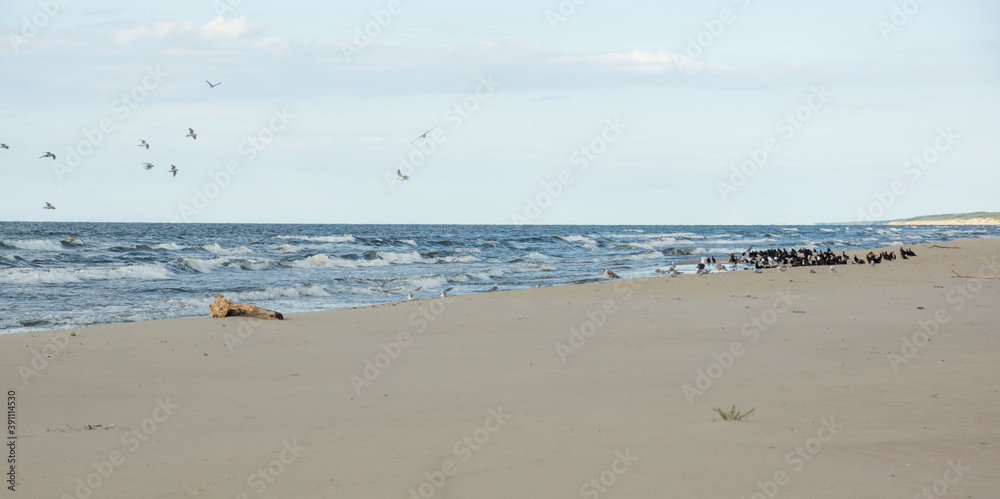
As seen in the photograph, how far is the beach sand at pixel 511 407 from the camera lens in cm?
426

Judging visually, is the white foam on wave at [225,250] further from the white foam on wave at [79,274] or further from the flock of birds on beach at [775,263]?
the flock of birds on beach at [775,263]

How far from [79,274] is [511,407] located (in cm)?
1946

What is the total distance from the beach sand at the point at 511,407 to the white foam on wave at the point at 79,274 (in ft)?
39.1

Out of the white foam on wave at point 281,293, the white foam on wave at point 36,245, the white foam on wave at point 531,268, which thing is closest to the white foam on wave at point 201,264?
the white foam on wave at point 281,293

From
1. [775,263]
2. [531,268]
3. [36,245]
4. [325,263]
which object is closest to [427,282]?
[531,268]

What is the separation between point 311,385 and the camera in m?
6.71

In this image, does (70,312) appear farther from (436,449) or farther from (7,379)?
(436,449)

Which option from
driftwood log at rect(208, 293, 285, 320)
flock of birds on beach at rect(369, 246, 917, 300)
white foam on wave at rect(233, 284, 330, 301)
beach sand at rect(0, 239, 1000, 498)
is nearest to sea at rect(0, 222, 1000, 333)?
white foam on wave at rect(233, 284, 330, 301)

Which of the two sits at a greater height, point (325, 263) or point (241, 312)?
point (325, 263)

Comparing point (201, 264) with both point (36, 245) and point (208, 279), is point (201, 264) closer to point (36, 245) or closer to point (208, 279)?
point (208, 279)

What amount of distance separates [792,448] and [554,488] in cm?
172

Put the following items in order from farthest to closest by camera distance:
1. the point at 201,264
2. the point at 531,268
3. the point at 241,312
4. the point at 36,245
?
1. the point at 36,245
2. the point at 531,268
3. the point at 201,264
4. the point at 241,312

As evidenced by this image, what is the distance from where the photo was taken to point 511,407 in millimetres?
5887

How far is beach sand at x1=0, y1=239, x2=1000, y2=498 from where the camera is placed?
426cm
